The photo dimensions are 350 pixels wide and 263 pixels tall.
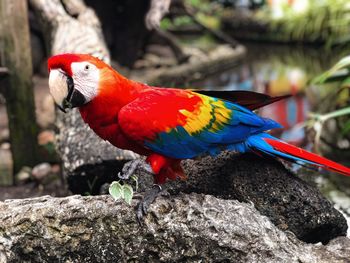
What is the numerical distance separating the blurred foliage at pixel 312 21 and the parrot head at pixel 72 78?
20.7 ft

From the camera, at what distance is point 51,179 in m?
3.49

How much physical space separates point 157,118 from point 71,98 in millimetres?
292

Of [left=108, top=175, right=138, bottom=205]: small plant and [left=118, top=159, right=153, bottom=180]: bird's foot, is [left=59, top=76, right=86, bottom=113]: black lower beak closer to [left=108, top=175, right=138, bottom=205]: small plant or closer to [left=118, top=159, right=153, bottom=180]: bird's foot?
[left=108, top=175, right=138, bottom=205]: small plant

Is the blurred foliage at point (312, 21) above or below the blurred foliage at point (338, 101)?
below

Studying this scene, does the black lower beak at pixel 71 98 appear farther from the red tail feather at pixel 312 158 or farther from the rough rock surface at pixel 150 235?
the red tail feather at pixel 312 158

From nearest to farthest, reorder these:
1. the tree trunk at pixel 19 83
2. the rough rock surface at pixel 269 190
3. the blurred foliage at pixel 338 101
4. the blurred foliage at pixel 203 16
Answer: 1. the rough rock surface at pixel 269 190
2. the tree trunk at pixel 19 83
3. the blurred foliage at pixel 338 101
4. the blurred foliage at pixel 203 16

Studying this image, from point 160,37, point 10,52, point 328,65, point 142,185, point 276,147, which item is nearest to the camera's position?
point 276,147

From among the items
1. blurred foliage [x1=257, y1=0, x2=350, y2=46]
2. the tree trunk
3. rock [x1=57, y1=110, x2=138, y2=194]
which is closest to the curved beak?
rock [x1=57, y1=110, x2=138, y2=194]

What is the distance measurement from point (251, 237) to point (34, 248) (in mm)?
724

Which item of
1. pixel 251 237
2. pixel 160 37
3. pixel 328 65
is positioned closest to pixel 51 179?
pixel 251 237

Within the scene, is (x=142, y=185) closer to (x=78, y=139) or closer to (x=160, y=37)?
(x=78, y=139)

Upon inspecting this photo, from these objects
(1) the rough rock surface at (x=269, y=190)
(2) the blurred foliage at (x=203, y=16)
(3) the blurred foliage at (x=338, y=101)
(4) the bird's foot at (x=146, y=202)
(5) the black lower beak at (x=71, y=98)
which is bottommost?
(2) the blurred foliage at (x=203, y=16)

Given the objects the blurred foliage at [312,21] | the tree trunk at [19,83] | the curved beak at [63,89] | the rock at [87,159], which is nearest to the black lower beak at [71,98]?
the curved beak at [63,89]

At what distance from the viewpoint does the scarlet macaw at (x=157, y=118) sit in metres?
1.71
